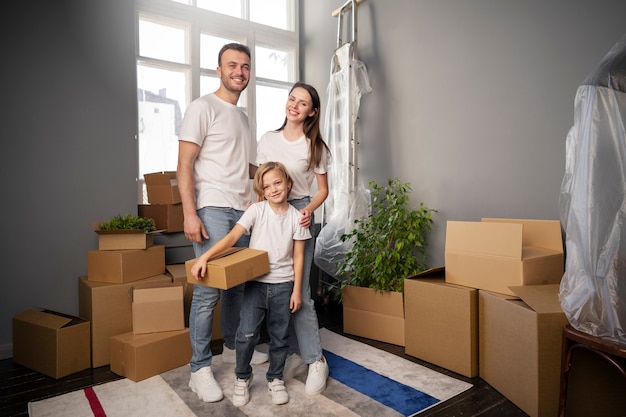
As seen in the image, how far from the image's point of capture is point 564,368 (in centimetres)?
145

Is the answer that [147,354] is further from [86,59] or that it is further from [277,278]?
[86,59]

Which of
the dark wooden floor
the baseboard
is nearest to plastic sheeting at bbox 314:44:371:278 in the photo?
the dark wooden floor

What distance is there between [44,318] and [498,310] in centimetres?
211

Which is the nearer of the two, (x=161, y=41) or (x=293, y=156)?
(x=293, y=156)

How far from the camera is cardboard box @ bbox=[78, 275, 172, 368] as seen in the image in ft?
7.20

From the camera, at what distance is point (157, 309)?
2.18 meters

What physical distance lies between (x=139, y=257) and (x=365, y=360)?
4.21ft

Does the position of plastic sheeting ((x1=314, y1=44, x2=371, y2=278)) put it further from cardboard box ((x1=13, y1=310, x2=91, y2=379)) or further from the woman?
cardboard box ((x1=13, y1=310, x2=91, y2=379))

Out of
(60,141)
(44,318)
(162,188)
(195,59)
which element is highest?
(195,59)

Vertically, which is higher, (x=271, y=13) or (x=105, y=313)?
(x=271, y=13)

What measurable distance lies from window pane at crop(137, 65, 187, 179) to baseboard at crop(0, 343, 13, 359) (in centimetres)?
124

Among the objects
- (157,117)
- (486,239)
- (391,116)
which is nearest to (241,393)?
(486,239)

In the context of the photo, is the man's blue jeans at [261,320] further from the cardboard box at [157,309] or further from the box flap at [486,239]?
the box flap at [486,239]

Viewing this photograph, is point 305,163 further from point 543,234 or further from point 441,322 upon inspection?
point 543,234
